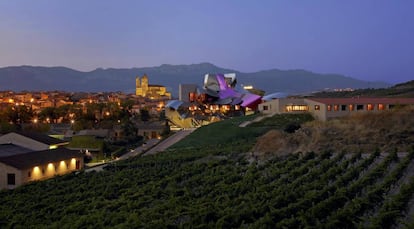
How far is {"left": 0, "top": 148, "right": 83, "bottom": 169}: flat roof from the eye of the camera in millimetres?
26295

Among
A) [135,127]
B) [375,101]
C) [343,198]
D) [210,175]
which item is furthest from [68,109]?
[343,198]

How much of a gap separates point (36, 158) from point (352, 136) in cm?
1863

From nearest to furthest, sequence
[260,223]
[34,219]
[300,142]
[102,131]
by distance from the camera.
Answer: [260,223] → [34,219] → [300,142] → [102,131]

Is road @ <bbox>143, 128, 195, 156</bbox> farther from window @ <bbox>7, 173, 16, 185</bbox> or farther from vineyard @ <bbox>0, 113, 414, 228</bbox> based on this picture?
vineyard @ <bbox>0, 113, 414, 228</bbox>

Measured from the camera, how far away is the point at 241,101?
6956cm

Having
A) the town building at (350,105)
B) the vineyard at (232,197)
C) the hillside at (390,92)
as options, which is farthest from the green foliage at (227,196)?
the hillside at (390,92)

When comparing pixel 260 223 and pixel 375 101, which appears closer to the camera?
pixel 260 223

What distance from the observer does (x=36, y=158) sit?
28078 millimetres

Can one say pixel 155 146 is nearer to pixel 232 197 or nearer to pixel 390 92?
pixel 232 197

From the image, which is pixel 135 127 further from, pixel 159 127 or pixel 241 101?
pixel 241 101

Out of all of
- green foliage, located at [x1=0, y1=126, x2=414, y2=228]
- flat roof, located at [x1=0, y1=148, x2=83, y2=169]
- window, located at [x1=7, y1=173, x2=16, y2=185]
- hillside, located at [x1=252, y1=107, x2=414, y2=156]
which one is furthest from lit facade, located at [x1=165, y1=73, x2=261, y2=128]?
green foliage, located at [x1=0, y1=126, x2=414, y2=228]

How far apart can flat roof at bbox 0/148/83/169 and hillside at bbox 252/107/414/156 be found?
12.2m

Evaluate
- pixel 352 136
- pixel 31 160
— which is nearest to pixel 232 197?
pixel 352 136

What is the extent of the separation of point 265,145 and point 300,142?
2066 mm
